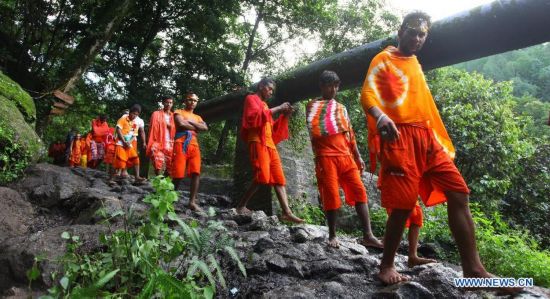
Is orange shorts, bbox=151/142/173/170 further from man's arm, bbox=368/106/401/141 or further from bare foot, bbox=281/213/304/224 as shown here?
man's arm, bbox=368/106/401/141

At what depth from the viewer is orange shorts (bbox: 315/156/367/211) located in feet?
12.8

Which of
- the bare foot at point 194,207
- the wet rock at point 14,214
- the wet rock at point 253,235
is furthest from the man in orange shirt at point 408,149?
the wet rock at point 14,214

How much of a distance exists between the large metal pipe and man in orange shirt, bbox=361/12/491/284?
1299 millimetres

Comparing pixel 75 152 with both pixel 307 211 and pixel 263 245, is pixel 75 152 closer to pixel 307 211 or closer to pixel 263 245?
pixel 307 211

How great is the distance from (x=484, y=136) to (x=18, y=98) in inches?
403

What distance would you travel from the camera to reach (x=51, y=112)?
1002cm

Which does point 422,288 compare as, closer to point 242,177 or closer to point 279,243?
point 279,243

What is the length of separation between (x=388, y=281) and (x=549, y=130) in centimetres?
1716

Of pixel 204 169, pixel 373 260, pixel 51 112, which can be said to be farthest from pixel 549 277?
pixel 51 112

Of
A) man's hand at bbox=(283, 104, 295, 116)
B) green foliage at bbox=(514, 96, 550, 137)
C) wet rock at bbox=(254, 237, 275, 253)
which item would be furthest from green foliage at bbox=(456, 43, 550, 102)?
wet rock at bbox=(254, 237, 275, 253)

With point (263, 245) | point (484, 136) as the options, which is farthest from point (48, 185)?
point (484, 136)

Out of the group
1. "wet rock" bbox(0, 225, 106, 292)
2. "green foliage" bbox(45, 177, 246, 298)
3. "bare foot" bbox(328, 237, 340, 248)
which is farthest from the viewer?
"bare foot" bbox(328, 237, 340, 248)

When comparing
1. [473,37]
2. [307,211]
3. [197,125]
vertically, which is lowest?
[307,211]

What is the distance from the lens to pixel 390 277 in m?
2.70
